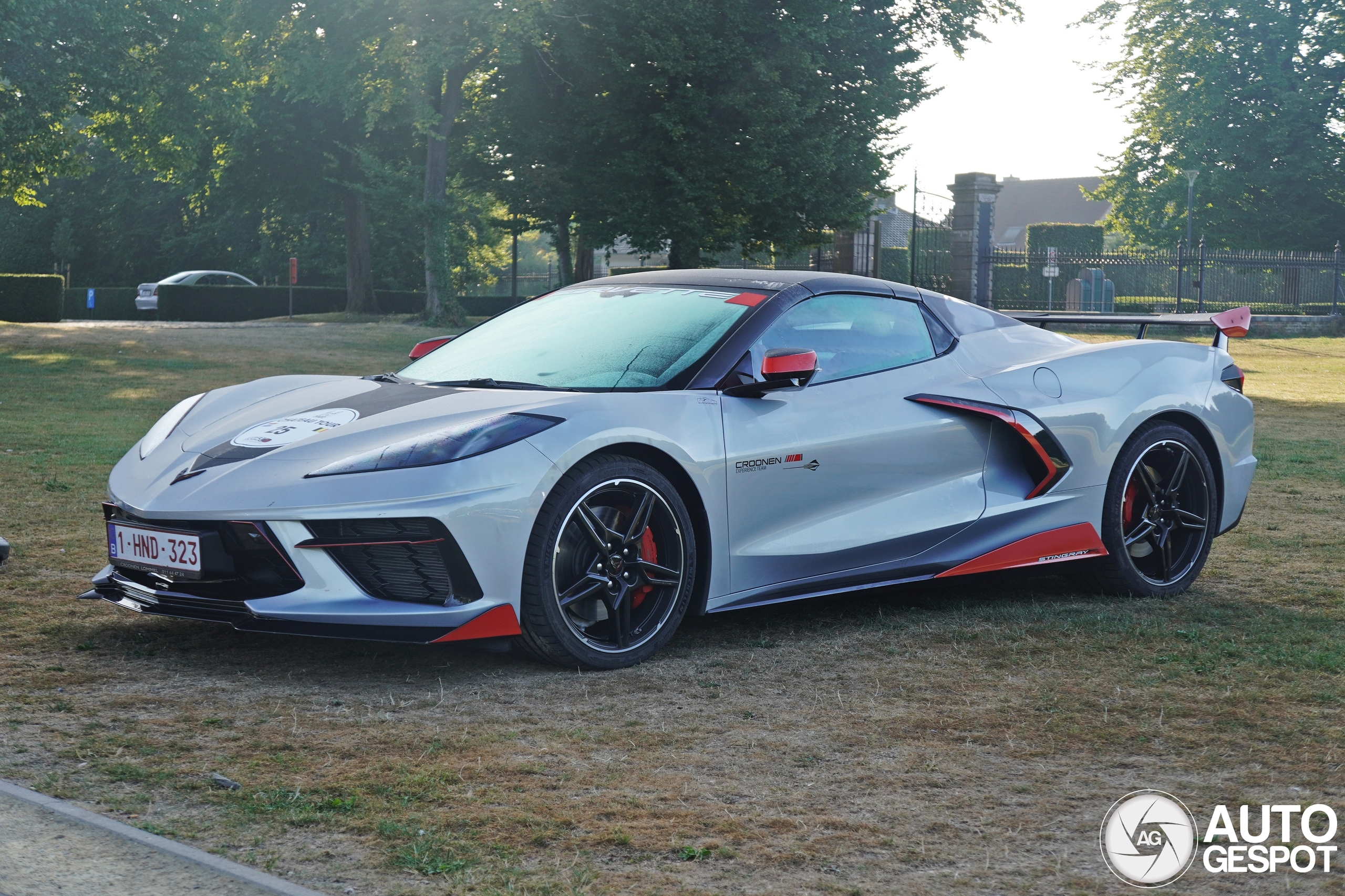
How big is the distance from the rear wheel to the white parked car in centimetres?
4029

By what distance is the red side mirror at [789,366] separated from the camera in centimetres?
485

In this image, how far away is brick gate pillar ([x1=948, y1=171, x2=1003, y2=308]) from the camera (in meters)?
36.5

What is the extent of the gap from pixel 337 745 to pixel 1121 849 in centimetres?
200

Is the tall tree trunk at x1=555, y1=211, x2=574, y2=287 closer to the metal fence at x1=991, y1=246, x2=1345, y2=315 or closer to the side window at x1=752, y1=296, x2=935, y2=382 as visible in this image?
the metal fence at x1=991, y1=246, x2=1345, y2=315

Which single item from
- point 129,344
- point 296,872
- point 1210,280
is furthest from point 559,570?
point 1210,280

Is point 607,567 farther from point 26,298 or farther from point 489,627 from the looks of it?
point 26,298

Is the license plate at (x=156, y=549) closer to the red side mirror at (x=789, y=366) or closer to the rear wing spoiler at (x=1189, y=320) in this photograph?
the red side mirror at (x=789, y=366)

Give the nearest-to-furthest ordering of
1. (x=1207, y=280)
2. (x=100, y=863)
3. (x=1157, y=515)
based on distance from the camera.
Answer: (x=100, y=863), (x=1157, y=515), (x=1207, y=280)

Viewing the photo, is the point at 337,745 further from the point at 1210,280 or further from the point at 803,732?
the point at 1210,280

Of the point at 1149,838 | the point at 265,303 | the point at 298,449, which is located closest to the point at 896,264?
the point at 265,303

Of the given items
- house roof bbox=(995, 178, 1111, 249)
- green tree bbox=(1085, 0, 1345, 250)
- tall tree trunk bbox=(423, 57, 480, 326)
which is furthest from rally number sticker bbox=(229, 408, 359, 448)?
house roof bbox=(995, 178, 1111, 249)

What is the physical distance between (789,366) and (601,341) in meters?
0.80

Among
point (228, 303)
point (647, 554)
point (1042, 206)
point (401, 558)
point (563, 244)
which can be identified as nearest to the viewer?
point (401, 558)

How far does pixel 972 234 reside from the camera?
1452 inches
